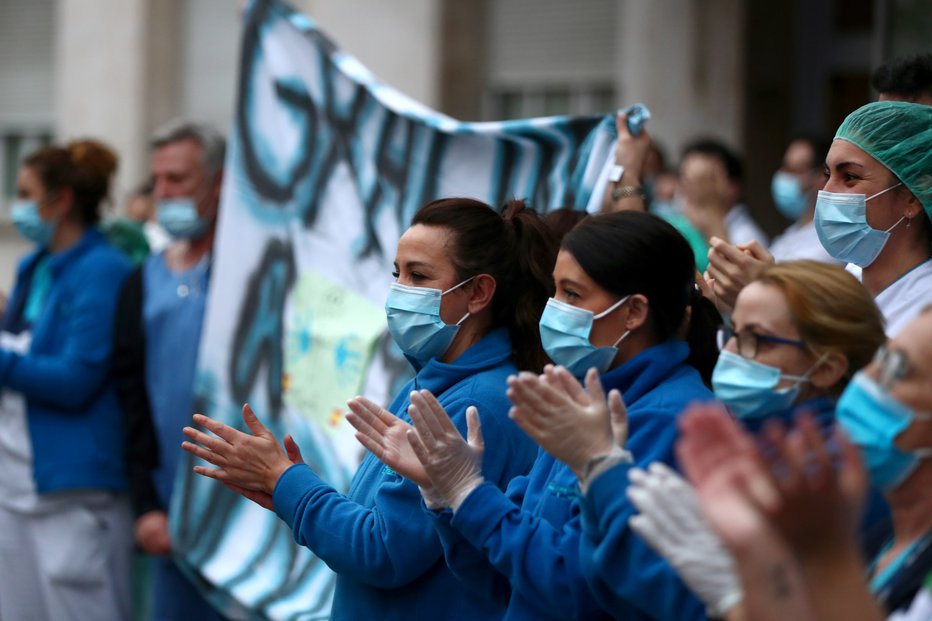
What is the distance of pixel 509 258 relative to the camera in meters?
3.64

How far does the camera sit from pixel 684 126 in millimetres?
9383

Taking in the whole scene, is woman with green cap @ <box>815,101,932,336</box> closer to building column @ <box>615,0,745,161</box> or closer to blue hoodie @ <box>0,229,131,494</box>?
blue hoodie @ <box>0,229,131,494</box>

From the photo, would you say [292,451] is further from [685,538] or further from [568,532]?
[685,538]

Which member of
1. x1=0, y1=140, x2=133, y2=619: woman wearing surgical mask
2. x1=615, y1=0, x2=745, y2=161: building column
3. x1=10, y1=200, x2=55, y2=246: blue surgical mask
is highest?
x1=615, y1=0, x2=745, y2=161: building column

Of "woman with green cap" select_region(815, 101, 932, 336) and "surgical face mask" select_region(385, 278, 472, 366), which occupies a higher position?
"woman with green cap" select_region(815, 101, 932, 336)

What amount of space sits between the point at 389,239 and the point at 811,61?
5.85 meters

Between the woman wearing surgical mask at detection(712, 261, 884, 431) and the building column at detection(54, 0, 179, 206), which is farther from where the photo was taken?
the building column at detection(54, 0, 179, 206)

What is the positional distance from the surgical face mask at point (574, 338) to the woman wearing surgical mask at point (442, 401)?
0.90ft

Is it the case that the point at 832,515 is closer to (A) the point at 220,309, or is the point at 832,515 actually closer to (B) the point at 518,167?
(B) the point at 518,167

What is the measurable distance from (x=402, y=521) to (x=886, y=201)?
1450 mm

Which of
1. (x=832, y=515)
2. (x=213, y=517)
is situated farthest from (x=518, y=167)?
(x=832, y=515)

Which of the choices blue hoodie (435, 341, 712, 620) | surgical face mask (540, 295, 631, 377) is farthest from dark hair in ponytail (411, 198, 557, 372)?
blue hoodie (435, 341, 712, 620)

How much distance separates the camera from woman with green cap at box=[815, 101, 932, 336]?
355 centimetres

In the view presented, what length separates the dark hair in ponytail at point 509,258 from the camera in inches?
140
